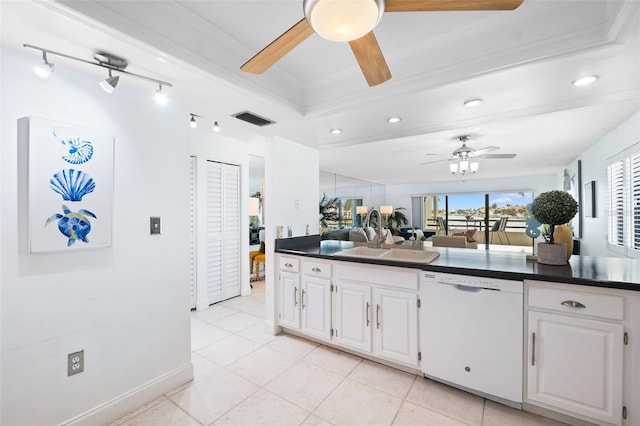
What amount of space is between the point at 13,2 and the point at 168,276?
1.63 meters

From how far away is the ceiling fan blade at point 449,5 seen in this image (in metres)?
1.01

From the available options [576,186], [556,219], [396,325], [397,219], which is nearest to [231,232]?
[396,325]

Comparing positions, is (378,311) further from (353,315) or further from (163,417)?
(163,417)

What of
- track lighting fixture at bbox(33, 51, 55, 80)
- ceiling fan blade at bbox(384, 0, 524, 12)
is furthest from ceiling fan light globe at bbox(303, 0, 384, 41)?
track lighting fixture at bbox(33, 51, 55, 80)

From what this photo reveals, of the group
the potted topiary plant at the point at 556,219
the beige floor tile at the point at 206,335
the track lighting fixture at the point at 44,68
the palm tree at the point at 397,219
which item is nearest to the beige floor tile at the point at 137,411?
the beige floor tile at the point at 206,335

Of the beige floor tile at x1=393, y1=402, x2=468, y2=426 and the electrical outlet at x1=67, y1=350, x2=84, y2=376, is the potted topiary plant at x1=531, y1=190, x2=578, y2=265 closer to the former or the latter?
the beige floor tile at x1=393, y1=402, x2=468, y2=426

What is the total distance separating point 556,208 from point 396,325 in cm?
142

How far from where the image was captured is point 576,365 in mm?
1589

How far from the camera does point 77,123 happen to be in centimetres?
161

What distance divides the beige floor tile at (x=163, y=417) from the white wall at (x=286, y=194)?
122 cm

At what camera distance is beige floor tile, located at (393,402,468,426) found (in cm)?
168

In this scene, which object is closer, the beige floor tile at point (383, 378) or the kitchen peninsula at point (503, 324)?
the kitchen peninsula at point (503, 324)

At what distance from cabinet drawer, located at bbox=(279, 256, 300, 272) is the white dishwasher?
1.25m

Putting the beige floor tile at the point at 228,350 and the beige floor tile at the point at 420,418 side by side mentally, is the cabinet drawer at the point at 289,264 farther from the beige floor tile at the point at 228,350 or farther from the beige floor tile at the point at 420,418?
the beige floor tile at the point at 420,418
